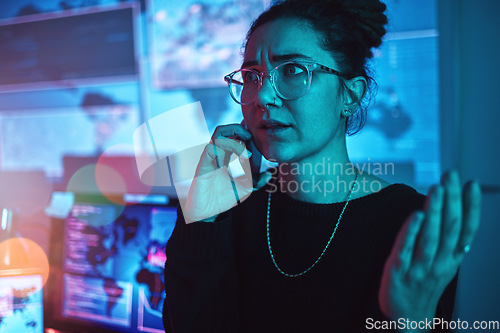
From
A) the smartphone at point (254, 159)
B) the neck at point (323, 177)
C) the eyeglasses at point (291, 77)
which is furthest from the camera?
the smartphone at point (254, 159)

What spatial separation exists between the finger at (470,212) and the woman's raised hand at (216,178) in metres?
0.60

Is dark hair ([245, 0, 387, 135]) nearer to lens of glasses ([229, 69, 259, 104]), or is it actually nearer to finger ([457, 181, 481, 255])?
lens of glasses ([229, 69, 259, 104])

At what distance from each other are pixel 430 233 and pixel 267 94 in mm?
484

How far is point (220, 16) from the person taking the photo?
1534mm

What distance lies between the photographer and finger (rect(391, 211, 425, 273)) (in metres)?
0.55

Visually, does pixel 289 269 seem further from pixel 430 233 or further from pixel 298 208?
pixel 430 233

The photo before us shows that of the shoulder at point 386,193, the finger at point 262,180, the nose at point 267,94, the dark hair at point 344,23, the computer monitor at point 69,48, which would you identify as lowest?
the shoulder at point 386,193

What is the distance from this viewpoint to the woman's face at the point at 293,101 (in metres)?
0.83

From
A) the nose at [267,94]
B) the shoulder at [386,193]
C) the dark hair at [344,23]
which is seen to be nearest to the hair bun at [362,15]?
the dark hair at [344,23]

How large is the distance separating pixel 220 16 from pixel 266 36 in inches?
31.2

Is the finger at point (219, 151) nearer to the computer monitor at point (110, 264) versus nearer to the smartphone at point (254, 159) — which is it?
the smartphone at point (254, 159)

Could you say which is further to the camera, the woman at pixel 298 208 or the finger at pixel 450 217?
the woman at pixel 298 208

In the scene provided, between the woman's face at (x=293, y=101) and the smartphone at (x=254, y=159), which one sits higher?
the woman's face at (x=293, y=101)

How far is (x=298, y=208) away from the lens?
97 cm
